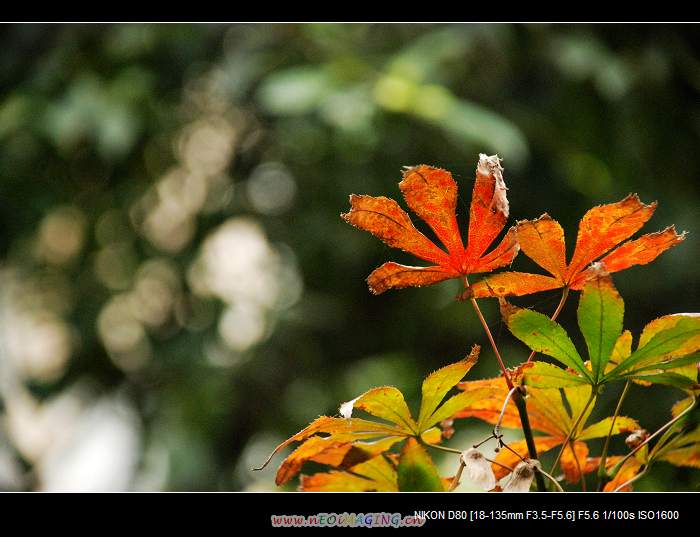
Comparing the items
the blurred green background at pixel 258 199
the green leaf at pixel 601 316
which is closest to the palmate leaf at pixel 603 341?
the green leaf at pixel 601 316

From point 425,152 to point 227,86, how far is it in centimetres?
53

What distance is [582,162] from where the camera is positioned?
1.82 m

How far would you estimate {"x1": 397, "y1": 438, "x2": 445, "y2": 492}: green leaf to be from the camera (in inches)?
10.8

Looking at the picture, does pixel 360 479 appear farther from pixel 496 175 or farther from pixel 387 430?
pixel 496 175

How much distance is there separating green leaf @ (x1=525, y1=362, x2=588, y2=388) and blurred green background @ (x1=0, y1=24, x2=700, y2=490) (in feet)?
4.10

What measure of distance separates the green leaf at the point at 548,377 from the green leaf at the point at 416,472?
0.16 ft

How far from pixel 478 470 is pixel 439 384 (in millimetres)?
40

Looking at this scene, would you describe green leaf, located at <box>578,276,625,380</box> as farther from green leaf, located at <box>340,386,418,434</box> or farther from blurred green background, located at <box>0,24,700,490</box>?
blurred green background, located at <box>0,24,700,490</box>

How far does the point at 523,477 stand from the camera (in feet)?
0.85

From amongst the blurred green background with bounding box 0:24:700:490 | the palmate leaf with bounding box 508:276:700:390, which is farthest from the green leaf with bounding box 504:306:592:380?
the blurred green background with bounding box 0:24:700:490

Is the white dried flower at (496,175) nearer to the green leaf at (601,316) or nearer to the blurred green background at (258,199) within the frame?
the green leaf at (601,316)

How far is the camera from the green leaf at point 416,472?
27cm
